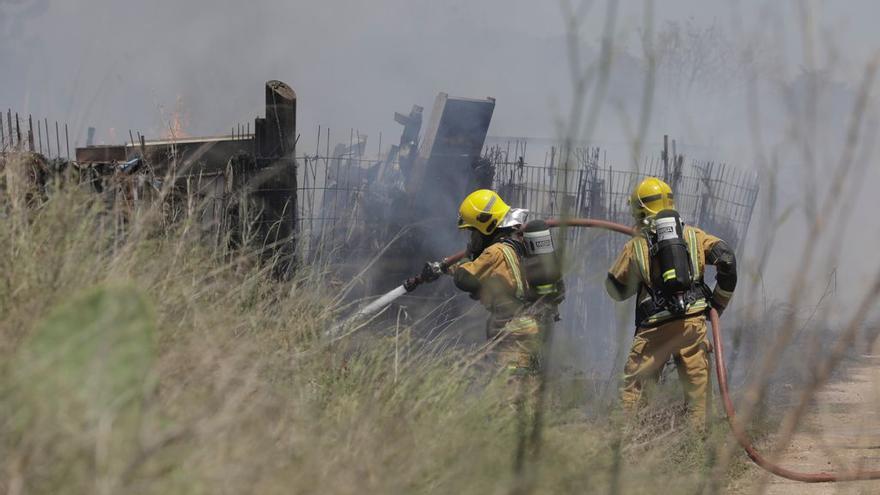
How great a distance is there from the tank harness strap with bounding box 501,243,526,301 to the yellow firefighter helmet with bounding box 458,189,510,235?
1.27ft

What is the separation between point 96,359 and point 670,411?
4.38m

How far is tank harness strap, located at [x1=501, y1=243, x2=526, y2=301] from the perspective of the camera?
6367mm

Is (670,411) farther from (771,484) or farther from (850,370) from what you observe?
(850,370)

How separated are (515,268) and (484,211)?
22.0 inches

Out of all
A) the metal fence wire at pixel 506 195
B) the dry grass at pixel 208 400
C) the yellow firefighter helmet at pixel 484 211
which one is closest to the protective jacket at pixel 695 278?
the yellow firefighter helmet at pixel 484 211

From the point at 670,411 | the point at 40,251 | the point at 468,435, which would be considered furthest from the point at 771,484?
the point at 40,251

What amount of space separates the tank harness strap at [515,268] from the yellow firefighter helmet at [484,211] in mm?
386

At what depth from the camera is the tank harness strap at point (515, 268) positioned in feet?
20.9

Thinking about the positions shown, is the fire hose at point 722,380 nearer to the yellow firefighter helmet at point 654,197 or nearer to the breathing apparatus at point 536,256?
the breathing apparatus at point 536,256

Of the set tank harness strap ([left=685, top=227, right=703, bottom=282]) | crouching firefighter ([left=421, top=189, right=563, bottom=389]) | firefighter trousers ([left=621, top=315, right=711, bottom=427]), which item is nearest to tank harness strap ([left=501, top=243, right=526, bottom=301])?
crouching firefighter ([left=421, top=189, right=563, bottom=389])

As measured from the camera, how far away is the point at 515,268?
6.39 m

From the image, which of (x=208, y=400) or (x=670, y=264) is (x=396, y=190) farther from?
(x=208, y=400)

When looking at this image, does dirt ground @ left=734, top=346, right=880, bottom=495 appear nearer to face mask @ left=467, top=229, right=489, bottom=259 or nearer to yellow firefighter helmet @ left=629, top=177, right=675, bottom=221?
yellow firefighter helmet @ left=629, top=177, right=675, bottom=221

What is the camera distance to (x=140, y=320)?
254cm
